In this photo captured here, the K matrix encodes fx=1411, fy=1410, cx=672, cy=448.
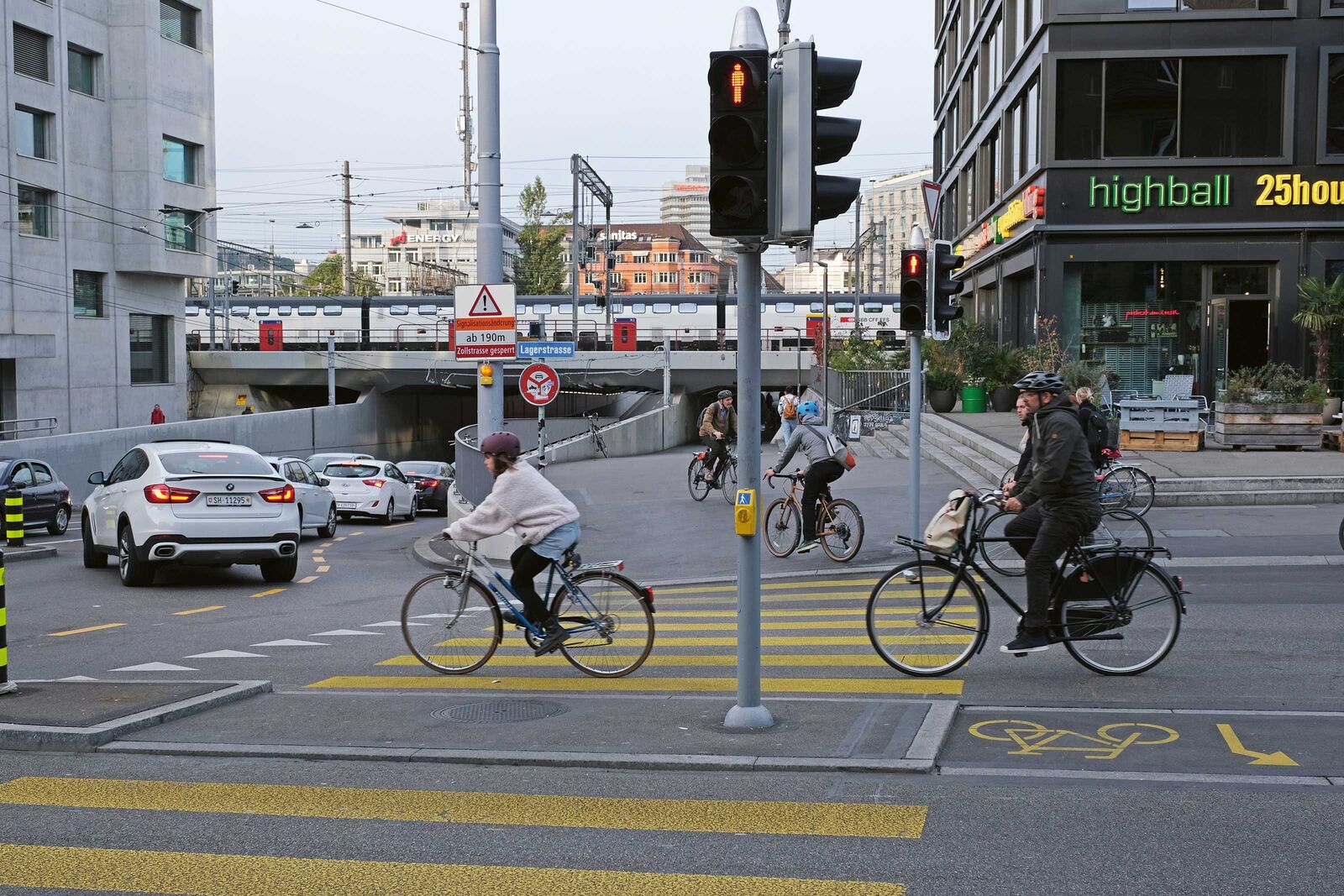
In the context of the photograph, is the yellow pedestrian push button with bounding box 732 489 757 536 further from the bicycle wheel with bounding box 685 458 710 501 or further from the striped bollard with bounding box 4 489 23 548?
the striped bollard with bounding box 4 489 23 548

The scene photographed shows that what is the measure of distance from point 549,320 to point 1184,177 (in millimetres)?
43850

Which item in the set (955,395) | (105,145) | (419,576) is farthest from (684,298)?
(419,576)

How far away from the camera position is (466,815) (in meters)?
5.98

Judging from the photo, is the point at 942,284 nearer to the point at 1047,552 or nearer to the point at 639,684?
the point at 1047,552

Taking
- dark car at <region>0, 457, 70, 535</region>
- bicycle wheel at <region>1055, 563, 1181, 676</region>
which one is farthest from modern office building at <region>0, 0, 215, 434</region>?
bicycle wheel at <region>1055, 563, 1181, 676</region>

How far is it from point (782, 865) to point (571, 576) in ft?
14.0

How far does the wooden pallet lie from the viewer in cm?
2239

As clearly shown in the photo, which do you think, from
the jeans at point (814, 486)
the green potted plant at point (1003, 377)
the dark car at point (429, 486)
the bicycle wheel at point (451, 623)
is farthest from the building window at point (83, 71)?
the bicycle wheel at point (451, 623)

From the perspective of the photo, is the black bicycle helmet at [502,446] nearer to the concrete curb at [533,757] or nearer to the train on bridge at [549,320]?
the concrete curb at [533,757]

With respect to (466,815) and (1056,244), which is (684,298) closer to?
(1056,244)

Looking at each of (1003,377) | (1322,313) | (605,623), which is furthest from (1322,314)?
(605,623)

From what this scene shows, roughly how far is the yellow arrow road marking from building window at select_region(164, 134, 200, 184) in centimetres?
5043

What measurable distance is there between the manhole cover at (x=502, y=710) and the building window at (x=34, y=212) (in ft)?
140

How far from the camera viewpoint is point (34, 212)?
1823 inches
